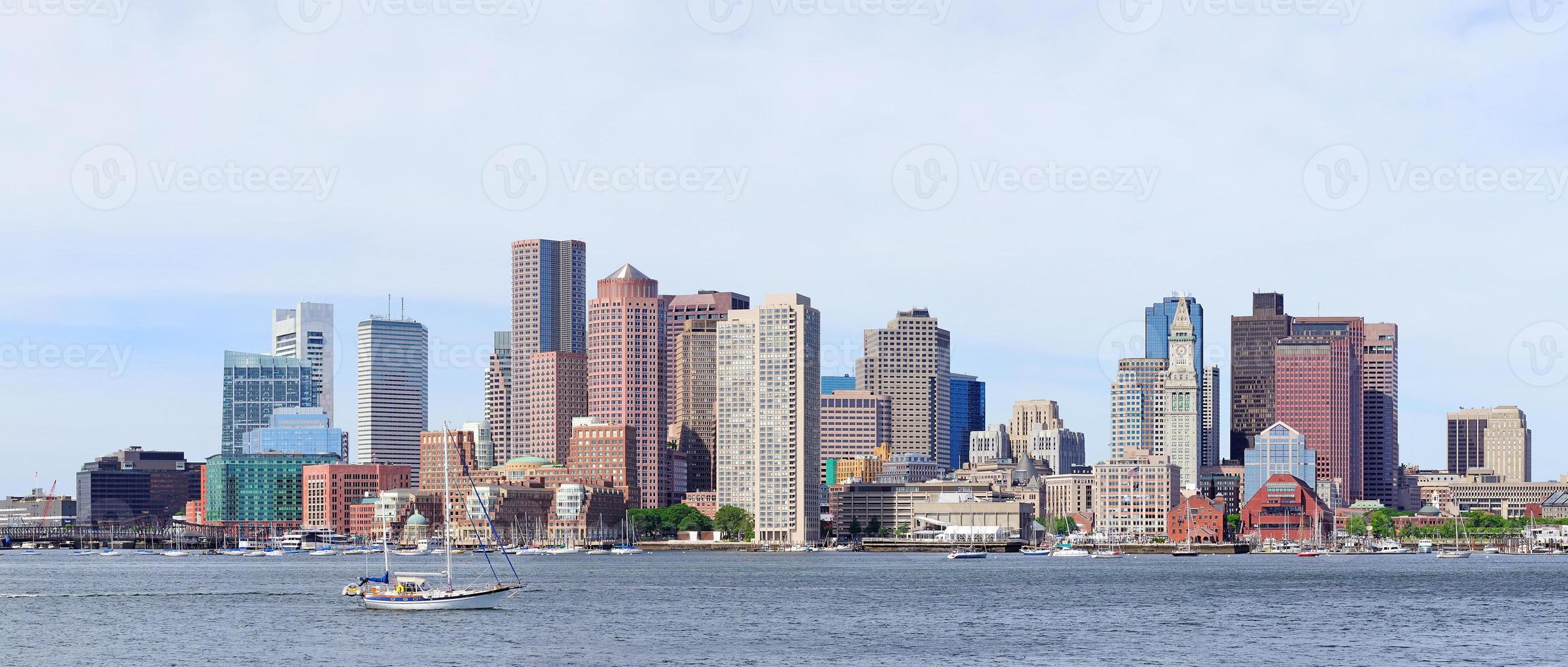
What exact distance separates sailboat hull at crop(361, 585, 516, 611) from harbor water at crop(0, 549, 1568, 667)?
835 millimetres

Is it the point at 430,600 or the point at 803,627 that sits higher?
the point at 430,600

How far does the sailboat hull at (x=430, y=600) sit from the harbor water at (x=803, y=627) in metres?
0.84

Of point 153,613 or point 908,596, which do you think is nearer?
point 153,613

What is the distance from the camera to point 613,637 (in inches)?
4631

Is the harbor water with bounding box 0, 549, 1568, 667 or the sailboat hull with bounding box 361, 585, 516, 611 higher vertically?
the sailboat hull with bounding box 361, 585, 516, 611

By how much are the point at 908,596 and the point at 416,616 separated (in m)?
47.6

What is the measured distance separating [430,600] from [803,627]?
22.7 metres

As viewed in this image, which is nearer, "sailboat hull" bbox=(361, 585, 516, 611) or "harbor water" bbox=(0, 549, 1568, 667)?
"harbor water" bbox=(0, 549, 1568, 667)

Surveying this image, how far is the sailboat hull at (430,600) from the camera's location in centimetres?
12712

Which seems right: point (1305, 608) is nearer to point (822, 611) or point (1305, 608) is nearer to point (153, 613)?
point (822, 611)

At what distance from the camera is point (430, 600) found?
127 meters

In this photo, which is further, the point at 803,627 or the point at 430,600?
the point at 430,600

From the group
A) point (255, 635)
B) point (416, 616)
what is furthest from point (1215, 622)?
point (255, 635)

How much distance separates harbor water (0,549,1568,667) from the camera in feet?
348
